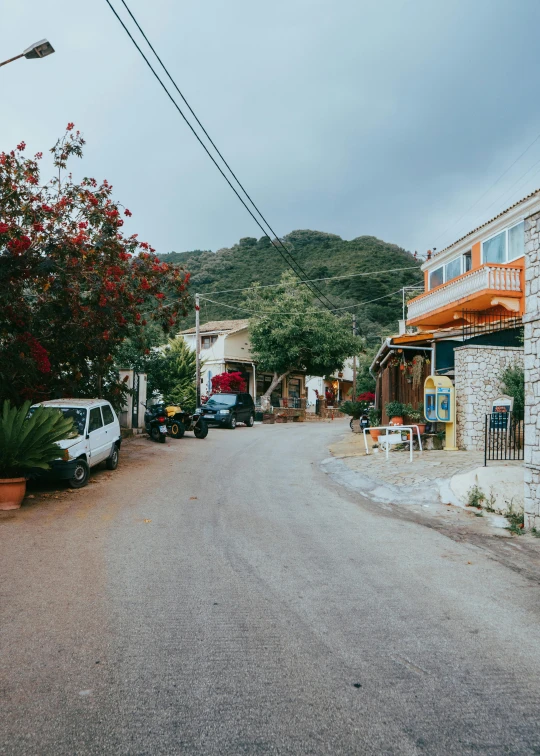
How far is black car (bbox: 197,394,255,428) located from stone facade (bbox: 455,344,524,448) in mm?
13607

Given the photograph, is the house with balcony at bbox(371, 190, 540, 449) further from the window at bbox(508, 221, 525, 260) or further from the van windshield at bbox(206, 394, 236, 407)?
the van windshield at bbox(206, 394, 236, 407)

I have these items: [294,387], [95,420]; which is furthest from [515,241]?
[294,387]

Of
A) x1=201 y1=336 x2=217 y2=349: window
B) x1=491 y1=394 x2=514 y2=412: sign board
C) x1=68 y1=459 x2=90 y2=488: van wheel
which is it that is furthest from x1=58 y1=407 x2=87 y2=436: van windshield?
x1=201 y1=336 x2=217 y2=349: window

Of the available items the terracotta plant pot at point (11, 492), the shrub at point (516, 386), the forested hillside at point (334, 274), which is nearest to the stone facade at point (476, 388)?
the shrub at point (516, 386)

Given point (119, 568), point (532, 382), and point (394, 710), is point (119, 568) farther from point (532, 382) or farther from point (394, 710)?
point (532, 382)

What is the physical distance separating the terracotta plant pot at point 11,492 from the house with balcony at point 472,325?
11774mm

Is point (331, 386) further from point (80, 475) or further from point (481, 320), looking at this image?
point (80, 475)

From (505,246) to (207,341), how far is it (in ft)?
82.9

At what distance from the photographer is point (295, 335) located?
40.5 meters

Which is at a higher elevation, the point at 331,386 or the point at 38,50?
the point at 38,50

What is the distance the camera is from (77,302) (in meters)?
12.7

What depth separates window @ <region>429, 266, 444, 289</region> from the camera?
1150 inches

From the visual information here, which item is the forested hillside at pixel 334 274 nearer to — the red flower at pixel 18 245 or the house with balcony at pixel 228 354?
the house with balcony at pixel 228 354

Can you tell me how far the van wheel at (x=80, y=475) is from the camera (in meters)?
11.4
